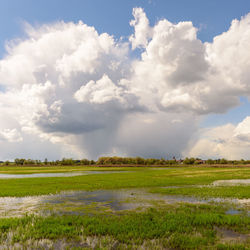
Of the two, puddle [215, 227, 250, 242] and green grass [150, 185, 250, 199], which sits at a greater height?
puddle [215, 227, 250, 242]

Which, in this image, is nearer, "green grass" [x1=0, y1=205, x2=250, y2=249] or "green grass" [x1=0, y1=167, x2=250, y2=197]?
"green grass" [x1=0, y1=205, x2=250, y2=249]

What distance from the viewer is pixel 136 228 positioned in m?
12.0

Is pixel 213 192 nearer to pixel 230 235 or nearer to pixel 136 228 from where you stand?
pixel 230 235

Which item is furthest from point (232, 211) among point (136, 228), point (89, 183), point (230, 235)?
point (89, 183)

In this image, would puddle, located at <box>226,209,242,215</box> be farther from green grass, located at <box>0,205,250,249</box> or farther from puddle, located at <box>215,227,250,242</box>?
puddle, located at <box>215,227,250,242</box>

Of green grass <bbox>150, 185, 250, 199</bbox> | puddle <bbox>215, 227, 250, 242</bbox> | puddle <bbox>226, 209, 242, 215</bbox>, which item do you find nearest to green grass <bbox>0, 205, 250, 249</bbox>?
puddle <bbox>215, 227, 250, 242</bbox>

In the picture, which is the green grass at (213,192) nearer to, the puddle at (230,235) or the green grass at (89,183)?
the green grass at (89,183)

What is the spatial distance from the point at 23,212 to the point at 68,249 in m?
10.2

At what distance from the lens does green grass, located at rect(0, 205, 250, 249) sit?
34.0ft

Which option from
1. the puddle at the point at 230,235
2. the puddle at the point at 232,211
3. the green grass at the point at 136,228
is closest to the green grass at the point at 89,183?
the puddle at the point at 232,211

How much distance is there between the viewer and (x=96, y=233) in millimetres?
11500

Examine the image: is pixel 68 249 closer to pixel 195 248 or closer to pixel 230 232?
pixel 195 248

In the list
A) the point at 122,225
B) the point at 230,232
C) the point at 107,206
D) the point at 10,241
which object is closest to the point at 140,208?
the point at 107,206

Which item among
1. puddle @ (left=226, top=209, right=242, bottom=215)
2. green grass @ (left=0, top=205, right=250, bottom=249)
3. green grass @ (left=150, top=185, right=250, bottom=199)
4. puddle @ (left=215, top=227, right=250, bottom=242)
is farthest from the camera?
green grass @ (left=150, top=185, right=250, bottom=199)
